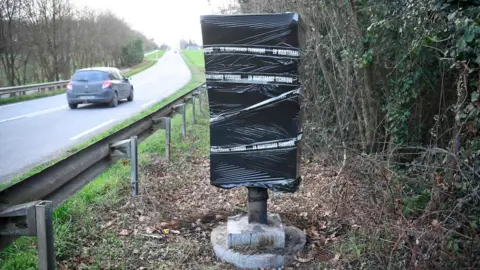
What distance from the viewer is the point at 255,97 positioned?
13.1 feet

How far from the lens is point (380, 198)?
3963 millimetres

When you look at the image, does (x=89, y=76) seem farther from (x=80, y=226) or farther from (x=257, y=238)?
(x=257, y=238)

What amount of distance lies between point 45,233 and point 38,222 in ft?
0.28

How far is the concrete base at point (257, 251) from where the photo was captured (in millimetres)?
3893

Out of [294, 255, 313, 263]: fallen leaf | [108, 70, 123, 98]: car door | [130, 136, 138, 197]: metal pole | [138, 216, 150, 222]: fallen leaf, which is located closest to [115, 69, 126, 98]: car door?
[108, 70, 123, 98]: car door

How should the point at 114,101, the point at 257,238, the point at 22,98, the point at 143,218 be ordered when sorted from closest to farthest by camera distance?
the point at 257,238, the point at 143,218, the point at 114,101, the point at 22,98

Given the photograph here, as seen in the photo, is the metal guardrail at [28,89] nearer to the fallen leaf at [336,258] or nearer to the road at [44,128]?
the road at [44,128]

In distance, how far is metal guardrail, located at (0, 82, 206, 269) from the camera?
106 inches

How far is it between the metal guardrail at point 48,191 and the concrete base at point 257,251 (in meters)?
1.47

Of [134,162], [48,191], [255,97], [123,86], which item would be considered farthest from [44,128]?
[255,97]

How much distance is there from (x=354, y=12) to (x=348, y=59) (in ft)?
2.61

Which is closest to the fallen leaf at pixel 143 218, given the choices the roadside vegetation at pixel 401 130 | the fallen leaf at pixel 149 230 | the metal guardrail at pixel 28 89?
the fallen leaf at pixel 149 230

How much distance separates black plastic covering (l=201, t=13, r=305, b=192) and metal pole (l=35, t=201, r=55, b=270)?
1.81 meters

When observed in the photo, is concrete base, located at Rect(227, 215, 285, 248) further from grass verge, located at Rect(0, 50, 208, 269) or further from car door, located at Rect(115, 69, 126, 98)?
car door, located at Rect(115, 69, 126, 98)
